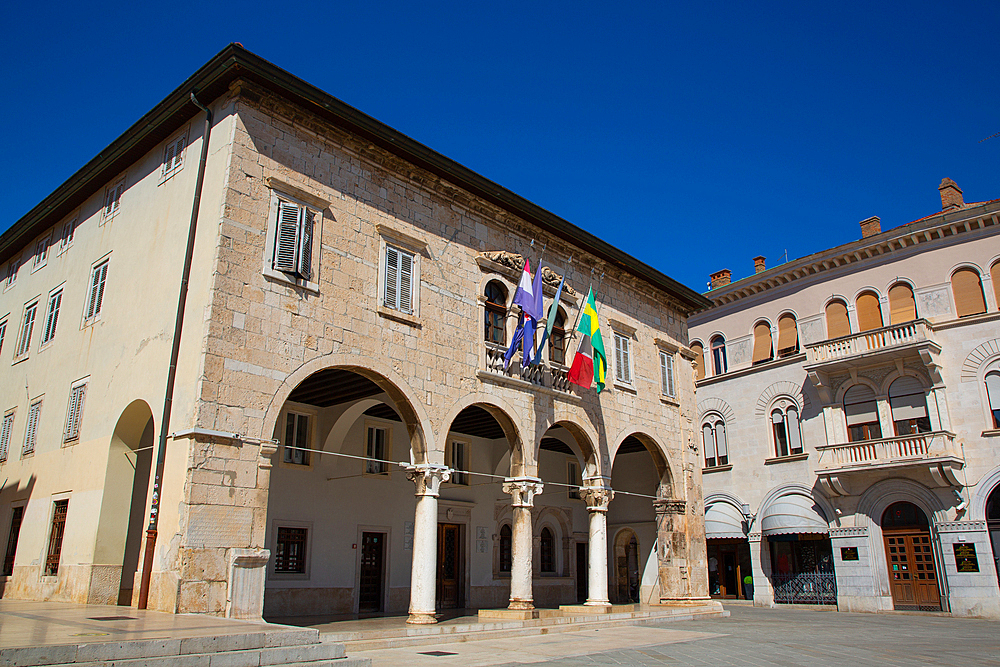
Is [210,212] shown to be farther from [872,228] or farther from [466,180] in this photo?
[872,228]

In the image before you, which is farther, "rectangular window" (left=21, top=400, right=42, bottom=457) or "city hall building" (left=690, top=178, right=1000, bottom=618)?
"city hall building" (left=690, top=178, right=1000, bottom=618)

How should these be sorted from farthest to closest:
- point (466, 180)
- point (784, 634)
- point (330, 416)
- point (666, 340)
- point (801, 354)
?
point (801, 354), point (666, 340), point (330, 416), point (466, 180), point (784, 634)

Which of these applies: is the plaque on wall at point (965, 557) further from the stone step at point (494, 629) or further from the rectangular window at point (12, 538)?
the rectangular window at point (12, 538)

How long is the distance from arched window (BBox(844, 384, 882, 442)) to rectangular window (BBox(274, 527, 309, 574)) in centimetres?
1773

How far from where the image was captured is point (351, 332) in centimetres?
1269

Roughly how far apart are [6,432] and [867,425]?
2481 centimetres

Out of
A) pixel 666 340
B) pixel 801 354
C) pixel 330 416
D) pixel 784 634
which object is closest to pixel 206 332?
Answer: pixel 330 416

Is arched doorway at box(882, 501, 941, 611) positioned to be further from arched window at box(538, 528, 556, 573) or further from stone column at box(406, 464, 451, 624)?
stone column at box(406, 464, 451, 624)

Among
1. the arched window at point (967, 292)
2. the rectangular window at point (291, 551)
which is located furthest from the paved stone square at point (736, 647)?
the arched window at point (967, 292)

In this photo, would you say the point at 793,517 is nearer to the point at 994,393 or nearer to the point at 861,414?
the point at 861,414

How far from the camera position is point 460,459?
20.0 metres

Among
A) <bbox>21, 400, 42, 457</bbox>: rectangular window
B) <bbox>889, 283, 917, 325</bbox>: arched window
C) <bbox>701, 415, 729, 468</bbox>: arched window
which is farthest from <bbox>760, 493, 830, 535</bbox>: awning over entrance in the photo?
<bbox>21, 400, 42, 457</bbox>: rectangular window

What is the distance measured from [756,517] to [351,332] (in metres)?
18.6

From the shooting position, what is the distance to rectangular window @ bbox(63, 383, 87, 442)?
46.9ft
